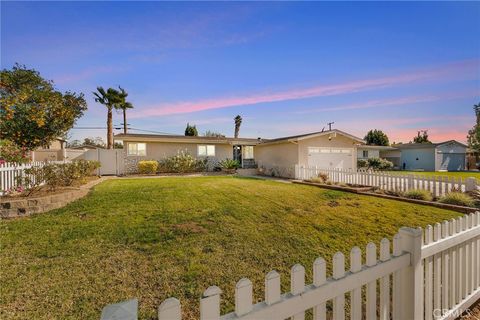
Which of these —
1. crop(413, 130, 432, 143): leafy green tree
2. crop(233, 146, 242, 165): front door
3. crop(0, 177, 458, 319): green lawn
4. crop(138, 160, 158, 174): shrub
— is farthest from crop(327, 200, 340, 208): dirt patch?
crop(413, 130, 432, 143): leafy green tree

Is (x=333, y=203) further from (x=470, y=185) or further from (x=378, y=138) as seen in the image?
(x=378, y=138)

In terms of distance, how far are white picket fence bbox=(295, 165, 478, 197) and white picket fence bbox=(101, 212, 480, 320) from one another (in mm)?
6864

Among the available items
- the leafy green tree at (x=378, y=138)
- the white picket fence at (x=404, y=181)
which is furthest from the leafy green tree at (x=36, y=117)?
the leafy green tree at (x=378, y=138)

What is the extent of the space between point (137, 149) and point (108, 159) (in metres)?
2.24

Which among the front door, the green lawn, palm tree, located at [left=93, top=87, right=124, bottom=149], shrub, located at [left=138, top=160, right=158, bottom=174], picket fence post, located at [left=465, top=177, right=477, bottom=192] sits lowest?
the green lawn

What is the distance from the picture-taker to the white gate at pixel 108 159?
675 inches

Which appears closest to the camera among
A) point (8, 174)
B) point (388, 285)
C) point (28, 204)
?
point (388, 285)

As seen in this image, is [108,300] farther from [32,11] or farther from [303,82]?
[303,82]

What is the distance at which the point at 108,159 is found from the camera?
17422 mm

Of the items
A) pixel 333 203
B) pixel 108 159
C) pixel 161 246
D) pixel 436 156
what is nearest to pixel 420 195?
pixel 333 203

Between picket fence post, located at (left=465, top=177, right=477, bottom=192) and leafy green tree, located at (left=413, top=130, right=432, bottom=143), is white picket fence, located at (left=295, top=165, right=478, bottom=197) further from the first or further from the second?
leafy green tree, located at (left=413, top=130, right=432, bottom=143)

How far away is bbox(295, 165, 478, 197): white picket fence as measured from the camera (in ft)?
27.6

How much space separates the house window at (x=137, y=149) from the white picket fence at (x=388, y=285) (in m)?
18.7

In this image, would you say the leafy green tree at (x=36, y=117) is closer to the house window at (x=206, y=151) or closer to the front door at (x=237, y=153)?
the house window at (x=206, y=151)
